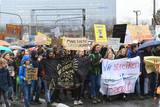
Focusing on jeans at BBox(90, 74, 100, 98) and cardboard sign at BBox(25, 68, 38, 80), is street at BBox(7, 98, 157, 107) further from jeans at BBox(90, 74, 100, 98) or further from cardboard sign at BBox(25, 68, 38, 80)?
cardboard sign at BBox(25, 68, 38, 80)

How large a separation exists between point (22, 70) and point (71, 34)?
53.4 metres

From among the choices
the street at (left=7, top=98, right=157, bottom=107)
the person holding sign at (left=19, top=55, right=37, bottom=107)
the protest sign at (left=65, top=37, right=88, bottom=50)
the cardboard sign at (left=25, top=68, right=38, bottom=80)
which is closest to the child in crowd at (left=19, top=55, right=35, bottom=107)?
the person holding sign at (left=19, top=55, right=37, bottom=107)

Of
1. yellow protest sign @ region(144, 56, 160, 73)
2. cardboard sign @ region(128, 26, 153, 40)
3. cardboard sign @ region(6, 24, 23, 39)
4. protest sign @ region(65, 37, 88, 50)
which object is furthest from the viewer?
cardboard sign @ region(6, 24, 23, 39)

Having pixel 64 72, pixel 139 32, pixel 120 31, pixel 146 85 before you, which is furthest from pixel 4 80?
pixel 120 31

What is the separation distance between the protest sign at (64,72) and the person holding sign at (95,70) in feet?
0.99

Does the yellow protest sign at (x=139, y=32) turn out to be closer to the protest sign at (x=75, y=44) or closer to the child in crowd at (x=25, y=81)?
the protest sign at (x=75, y=44)

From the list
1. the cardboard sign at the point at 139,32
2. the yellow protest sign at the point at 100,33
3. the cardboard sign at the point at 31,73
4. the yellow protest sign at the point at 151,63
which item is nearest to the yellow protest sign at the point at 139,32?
the cardboard sign at the point at 139,32

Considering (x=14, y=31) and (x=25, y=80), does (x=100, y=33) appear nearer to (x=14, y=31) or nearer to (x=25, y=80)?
(x=25, y=80)

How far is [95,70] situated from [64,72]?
1017 mm

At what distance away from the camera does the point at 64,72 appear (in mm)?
7707

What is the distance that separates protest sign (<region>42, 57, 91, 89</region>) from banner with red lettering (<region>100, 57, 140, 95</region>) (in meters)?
0.85

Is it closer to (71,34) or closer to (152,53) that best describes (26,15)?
(71,34)

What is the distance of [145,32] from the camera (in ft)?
34.6

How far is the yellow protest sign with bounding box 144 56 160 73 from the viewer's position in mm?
8480
